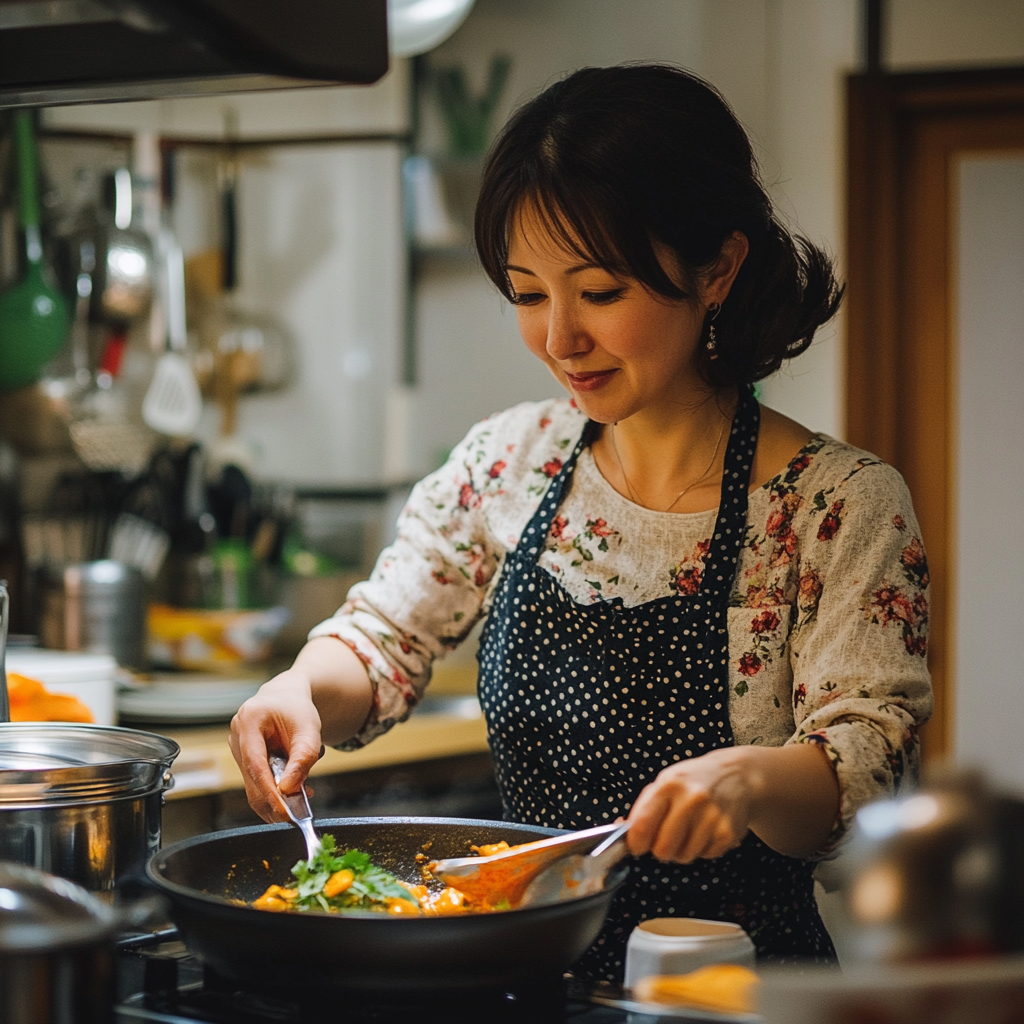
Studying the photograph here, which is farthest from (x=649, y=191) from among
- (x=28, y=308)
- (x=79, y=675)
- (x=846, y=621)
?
(x=28, y=308)

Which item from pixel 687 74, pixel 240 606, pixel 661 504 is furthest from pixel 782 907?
pixel 240 606

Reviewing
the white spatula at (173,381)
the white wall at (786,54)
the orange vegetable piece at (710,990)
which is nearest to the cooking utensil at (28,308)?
the white spatula at (173,381)

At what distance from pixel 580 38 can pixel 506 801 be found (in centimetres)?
208

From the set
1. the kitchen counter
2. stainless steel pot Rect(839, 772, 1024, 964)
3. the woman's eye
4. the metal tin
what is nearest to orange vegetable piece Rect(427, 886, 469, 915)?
stainless steel pot Rect(839, 772, 1024, 964)

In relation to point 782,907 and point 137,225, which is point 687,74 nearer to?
point 782,907

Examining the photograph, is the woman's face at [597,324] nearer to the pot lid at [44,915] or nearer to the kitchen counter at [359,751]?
the pot lid at [44,915]

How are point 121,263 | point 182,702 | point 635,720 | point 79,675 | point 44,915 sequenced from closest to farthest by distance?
1. point 44,915
2. point 635,720
3. point 79,675
4. point 182,702
5. point 121,263

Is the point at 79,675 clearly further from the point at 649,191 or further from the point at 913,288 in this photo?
the point at 913,288

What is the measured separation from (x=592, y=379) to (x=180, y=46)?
497mm

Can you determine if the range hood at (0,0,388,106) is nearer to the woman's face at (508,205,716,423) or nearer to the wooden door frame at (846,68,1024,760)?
the woman's face at (508,205,716,423)

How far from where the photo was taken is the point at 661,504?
1437 millimetres

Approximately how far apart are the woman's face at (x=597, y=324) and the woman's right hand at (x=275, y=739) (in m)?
0.40

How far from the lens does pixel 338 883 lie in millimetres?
1018

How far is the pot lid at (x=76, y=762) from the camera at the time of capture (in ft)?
3.15
